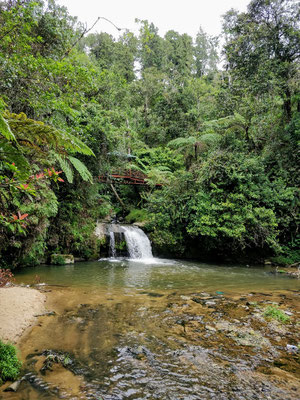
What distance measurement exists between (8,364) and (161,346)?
1.77 meters

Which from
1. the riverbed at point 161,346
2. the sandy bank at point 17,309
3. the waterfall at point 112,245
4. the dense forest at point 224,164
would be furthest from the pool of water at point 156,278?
the waterfall at point 112,245

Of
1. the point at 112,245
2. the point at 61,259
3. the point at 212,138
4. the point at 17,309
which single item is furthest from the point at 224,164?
the point at 17,309

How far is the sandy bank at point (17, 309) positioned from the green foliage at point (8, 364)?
1.92 feet

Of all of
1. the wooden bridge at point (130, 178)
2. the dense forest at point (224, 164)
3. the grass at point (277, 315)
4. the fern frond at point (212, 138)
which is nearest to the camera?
the grass at point (277, 315)

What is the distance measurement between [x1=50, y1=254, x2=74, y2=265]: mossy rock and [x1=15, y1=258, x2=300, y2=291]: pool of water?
1.46 feet

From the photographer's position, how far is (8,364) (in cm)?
244

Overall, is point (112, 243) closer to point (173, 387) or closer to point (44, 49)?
point (44, 49)

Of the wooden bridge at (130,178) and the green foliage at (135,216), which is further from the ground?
the wooden bridge at (130,178)

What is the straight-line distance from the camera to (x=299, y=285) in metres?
6.98

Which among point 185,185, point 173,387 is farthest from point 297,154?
point 173,387

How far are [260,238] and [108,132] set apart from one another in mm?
8200

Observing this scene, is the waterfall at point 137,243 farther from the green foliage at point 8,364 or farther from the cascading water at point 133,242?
the green foliage at point 8,364

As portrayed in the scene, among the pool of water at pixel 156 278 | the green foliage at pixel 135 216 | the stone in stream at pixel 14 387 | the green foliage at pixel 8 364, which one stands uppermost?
the green foliage at pixel 135 216

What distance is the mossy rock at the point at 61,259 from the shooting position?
31.6ft
